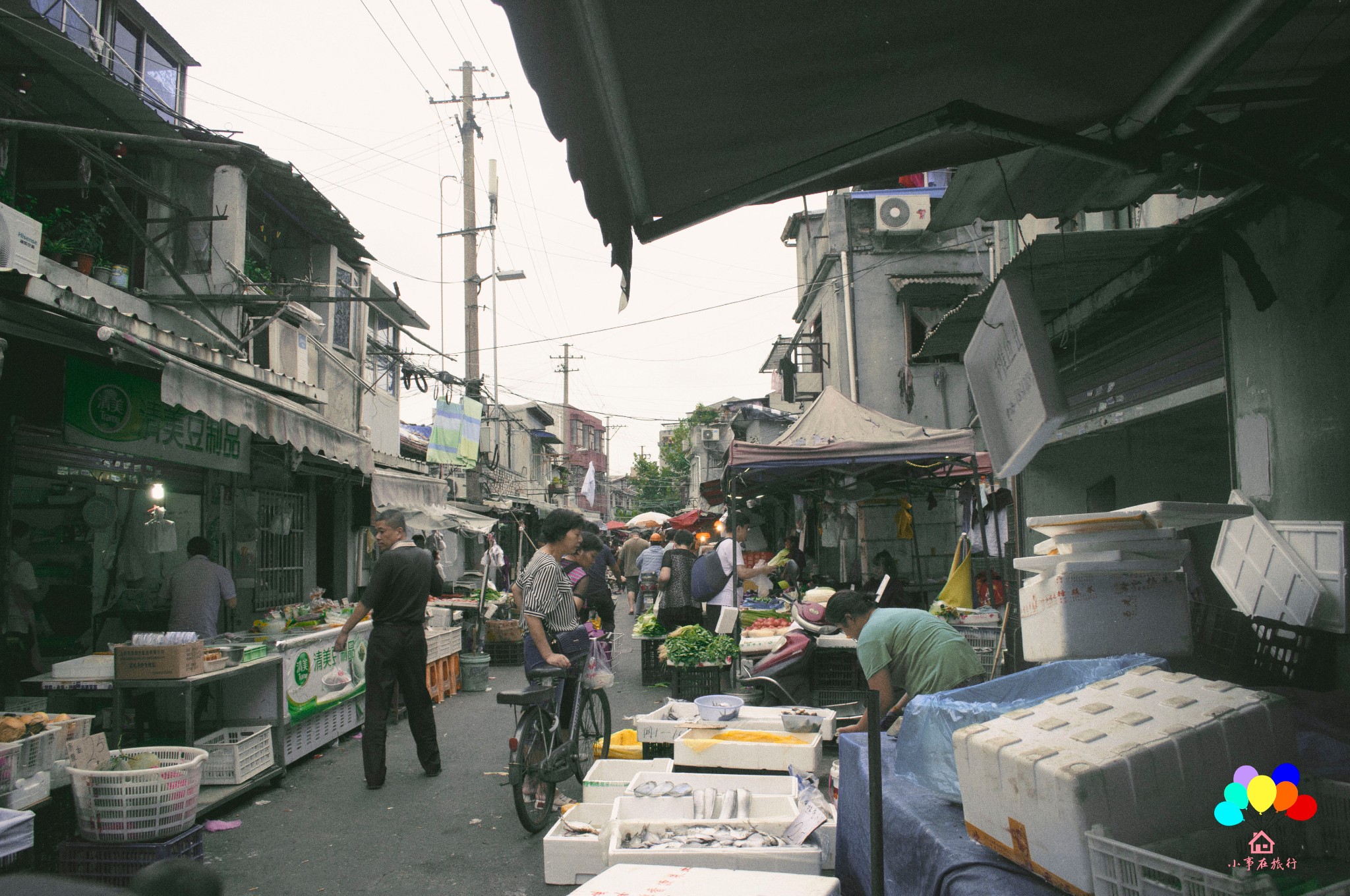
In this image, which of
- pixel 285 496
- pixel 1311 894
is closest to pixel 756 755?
pixel 1311 894

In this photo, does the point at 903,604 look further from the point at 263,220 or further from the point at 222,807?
the point at 263,220

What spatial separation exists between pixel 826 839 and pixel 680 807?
2.61ft

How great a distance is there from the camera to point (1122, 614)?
316 cm

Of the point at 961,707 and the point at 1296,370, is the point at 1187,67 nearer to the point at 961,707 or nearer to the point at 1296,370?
the point at 961,707

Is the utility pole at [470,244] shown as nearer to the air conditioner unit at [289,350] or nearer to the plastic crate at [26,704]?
the air conditioner unit at [289,350]

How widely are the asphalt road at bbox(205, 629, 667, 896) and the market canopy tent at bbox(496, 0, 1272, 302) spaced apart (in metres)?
3.93

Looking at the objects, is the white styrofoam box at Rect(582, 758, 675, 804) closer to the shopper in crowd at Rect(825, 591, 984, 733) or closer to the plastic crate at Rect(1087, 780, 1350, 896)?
the shopper in crowd at Rect(825, 591, 984, 733)

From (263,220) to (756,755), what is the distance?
36.3ft

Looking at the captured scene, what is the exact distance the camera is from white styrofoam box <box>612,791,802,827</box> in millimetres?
4262

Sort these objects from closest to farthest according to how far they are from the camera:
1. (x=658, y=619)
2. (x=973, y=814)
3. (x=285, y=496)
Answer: (x=973, y=814)
(x=658, y=619)
(x=285, y=496)

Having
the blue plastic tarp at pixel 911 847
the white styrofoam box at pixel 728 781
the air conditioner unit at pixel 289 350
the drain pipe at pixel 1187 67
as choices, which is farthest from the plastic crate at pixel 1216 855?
the air conditioner unit at pixel 289 350

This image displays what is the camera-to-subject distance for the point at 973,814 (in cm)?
254

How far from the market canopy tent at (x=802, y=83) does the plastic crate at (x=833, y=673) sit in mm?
5917

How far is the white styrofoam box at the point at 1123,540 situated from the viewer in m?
3.07
